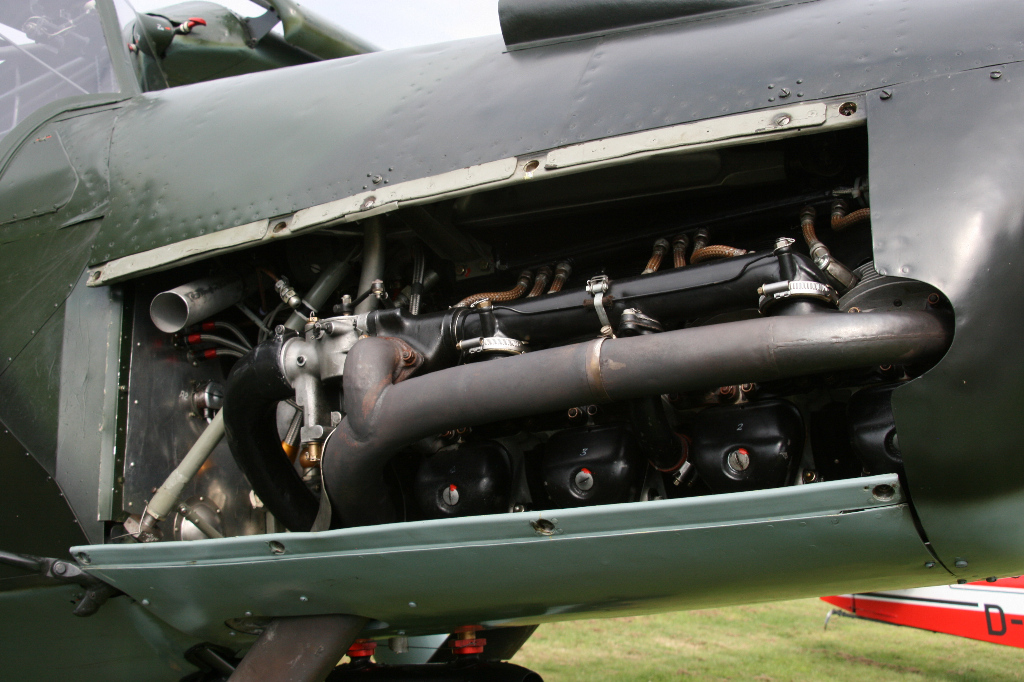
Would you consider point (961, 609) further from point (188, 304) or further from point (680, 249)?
point (188, 304)

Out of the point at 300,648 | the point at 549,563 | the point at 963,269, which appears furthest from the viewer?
the point at 300,648

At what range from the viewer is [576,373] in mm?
2037

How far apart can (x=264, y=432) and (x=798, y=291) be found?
5.72 feet

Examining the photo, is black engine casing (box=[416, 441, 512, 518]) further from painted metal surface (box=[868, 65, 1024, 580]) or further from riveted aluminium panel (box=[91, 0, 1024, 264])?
painted metal surface (box=[868, 65, 1024, 580])

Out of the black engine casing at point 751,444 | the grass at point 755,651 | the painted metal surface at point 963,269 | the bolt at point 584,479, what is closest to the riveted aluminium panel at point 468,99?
the painted metal surface at point 963,269

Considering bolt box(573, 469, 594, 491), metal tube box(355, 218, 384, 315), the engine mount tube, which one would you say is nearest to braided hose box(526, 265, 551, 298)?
metal tube box(355, 218, 384, 315)

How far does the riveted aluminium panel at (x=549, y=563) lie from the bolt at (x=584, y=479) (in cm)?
22

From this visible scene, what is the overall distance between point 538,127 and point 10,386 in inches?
84.2

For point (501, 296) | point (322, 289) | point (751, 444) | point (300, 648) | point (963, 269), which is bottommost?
point (300, 648)

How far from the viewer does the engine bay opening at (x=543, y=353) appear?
2041 mm

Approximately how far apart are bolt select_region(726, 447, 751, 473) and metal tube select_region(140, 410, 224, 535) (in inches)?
66.1

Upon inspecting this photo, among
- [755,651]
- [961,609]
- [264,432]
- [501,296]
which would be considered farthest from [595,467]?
[961,609]

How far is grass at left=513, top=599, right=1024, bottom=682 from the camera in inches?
243

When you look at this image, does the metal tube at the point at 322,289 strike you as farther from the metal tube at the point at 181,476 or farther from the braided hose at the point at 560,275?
the braided hose at the point at 560,275
